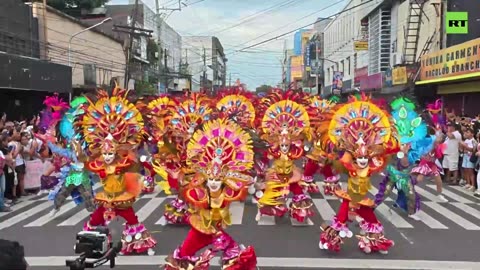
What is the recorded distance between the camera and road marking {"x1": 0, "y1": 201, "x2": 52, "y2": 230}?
973cm

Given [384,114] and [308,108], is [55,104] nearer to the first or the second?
[308,108]

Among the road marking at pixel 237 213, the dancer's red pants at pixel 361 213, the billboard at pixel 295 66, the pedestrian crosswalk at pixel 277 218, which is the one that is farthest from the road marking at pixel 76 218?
the billboard at pixel 295 66

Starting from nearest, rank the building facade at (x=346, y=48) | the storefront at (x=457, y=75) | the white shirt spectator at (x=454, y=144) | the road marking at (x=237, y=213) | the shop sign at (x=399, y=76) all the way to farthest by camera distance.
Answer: the road marking at (x=237, y=213), the white shirt spectator at (x=454, y=144), the storefront at (x=457, y=75), the shop sign at (x=399, y=76), the building facade at (x=346, y=48)

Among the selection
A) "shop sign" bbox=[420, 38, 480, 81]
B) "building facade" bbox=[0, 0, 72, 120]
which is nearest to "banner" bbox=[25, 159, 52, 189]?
"building facade" bbox=[0, 0, 72, 120]

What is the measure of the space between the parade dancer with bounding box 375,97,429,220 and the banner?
7635mm

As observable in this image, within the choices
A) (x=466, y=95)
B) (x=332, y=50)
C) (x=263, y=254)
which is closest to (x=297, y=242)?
(x=263, y=254)

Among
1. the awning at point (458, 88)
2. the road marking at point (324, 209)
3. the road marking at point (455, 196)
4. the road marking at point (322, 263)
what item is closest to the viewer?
the road marking at point (322, 263)

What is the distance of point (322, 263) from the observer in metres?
7.17

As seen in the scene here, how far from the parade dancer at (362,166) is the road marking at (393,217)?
1961mm

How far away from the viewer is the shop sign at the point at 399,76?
976 inches

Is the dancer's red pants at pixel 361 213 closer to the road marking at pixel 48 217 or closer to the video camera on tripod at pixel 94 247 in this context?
the video camera on tripod at pixel 94 247

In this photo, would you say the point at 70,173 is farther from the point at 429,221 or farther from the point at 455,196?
the point at 455,196

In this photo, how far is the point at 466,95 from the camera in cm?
2036

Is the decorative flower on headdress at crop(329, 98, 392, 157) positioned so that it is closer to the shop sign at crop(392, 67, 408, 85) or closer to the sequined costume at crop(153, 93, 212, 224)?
the sequined costume at crop(153, 93, 212, 224)
